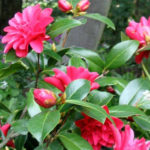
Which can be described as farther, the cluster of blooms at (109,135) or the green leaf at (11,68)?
the green leaf at (11,68)

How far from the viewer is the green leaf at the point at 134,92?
87 centimetres

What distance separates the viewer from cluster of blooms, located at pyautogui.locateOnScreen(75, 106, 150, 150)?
670 mm

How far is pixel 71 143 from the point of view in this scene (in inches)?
27.6

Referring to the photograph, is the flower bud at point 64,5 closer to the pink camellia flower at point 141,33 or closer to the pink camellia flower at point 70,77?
the pink camellia flower at point 141,33

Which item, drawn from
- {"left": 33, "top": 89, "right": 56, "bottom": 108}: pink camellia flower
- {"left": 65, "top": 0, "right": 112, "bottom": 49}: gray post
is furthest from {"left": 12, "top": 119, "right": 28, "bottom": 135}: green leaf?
{"left": 65, "top": 0, "right": 112, "bottom": 49}: gray post

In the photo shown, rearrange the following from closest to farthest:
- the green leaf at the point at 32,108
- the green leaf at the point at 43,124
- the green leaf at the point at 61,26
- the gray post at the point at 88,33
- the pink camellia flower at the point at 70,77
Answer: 1. the green leaf at the point at 43,124
2. the pink camellia flower at the point at 70,77
3. the green leaf at the point at 32,108
4. the green leaf at the point at 61,26
5. the gray post at the point at 88,33

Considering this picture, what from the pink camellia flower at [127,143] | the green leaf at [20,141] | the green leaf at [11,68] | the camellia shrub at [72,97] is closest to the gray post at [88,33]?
the camellia shrub at [72,97]

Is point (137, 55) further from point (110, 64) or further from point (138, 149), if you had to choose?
point (138, 149)

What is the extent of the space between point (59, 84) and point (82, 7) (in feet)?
1.43

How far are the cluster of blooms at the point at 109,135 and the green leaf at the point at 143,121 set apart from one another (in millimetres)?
78

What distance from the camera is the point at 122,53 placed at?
96 cm

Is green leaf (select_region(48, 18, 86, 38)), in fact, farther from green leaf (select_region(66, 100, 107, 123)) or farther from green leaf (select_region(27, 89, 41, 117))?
green leaf (select_region(66, 100, 107, 123))

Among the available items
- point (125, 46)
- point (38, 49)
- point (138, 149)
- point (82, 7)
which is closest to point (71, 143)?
point (138, 149)

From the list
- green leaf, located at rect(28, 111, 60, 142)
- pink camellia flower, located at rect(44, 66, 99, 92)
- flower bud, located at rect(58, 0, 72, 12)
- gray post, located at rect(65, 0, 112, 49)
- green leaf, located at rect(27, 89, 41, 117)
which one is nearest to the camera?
green leaf, located at rect(28, 111, 60, 142)
